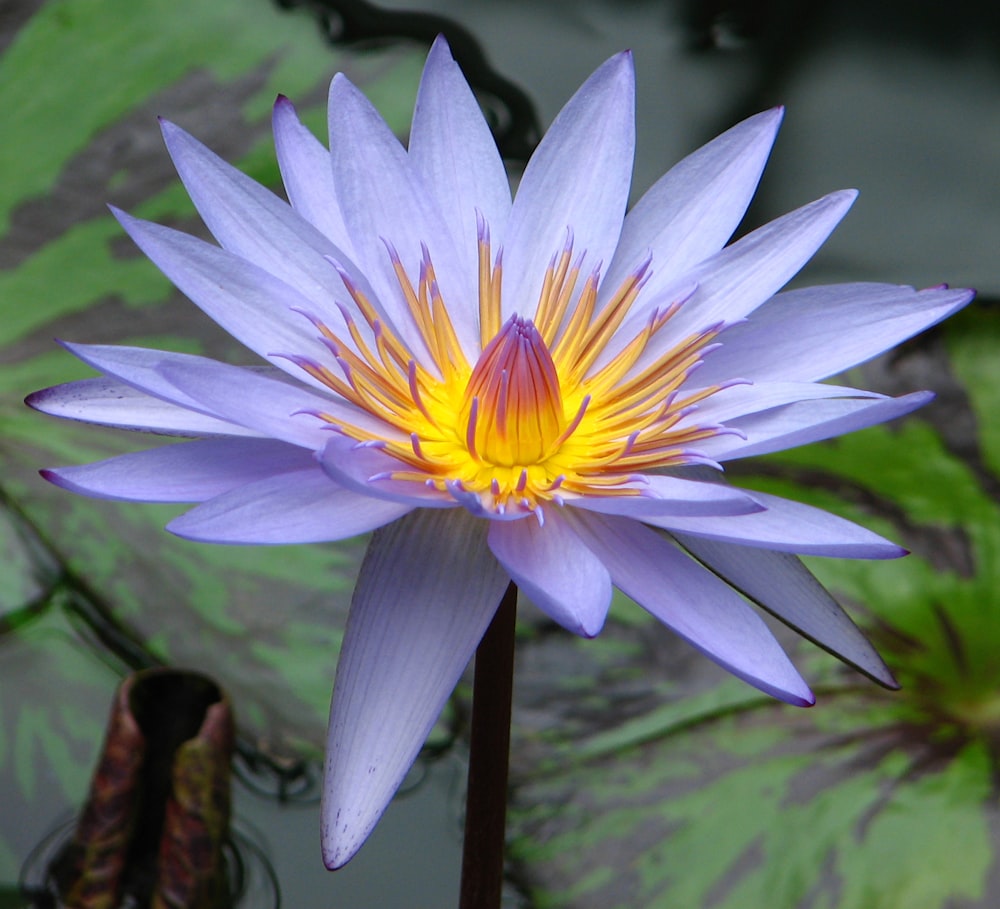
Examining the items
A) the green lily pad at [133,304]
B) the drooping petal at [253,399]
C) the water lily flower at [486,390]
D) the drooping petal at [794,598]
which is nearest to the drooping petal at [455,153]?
the water lily flower at [486,390]

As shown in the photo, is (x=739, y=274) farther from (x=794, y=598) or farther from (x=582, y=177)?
(x=794, y=598)

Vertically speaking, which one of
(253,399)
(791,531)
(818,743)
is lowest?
(818,743)

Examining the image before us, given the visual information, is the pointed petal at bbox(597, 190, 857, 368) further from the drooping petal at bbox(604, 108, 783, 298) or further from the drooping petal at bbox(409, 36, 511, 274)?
the drooping petal at bbox(409, 36, 511, 274)

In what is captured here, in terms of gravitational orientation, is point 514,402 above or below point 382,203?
below

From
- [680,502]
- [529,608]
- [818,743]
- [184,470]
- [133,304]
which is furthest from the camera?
[133,304]

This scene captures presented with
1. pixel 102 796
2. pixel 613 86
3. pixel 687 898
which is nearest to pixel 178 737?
pixel 102 796

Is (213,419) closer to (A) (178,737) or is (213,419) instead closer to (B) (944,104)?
(A) (178,737)

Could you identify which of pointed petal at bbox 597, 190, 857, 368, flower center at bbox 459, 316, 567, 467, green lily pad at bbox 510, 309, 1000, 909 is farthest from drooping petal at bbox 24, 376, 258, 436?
green lily pad at bbox 510, 309, 1000, 909

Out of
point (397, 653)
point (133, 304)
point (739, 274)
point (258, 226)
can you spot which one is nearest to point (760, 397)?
point (739, 274)
